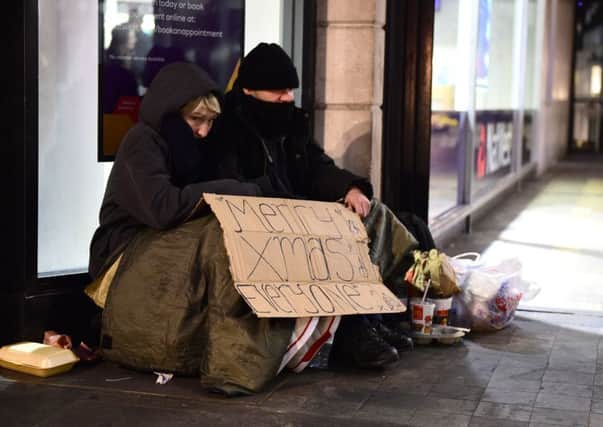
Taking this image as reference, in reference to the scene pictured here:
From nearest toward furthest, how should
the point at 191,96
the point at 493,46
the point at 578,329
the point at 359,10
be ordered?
the point at 191,96
the point at 578,329
the point at 359,10
the point at 493,46

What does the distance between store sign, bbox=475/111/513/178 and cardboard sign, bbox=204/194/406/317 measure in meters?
5.56

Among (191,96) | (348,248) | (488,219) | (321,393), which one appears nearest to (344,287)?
(348,248)

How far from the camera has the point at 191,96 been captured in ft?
15.0

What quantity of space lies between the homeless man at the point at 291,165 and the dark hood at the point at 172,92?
0.26 metres

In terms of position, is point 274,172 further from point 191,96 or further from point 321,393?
point 321,393

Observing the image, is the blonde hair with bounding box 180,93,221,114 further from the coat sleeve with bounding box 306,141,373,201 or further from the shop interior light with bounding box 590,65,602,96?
the shop interior light with bounding box 590,65,602,96

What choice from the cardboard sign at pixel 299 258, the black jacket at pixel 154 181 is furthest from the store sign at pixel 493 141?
the black jacket at pixel 154 181

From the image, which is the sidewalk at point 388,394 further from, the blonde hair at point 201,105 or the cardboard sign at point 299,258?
the blonde hair at point 201,105

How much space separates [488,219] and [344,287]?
22.0ft

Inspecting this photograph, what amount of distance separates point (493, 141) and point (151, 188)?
7.54m

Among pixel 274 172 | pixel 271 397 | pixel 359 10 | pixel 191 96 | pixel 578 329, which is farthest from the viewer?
pixel 359 10

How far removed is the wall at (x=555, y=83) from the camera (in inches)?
677

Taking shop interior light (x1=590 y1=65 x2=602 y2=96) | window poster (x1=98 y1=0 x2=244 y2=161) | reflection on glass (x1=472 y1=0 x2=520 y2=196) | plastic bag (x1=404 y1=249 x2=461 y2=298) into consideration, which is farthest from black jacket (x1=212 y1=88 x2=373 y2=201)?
shop interior light (x1=590 y1=65 x2=602 y2=96)

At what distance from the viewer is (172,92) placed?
4.58m
